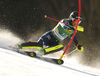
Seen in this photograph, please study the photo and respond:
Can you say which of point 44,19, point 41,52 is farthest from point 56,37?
point 44,19

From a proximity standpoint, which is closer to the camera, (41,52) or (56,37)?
(41,52)

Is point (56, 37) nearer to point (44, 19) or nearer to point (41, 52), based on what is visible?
point (41, 52)

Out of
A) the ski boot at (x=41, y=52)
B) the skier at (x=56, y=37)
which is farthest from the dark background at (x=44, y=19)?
the ski boot at (x=41, y=52)

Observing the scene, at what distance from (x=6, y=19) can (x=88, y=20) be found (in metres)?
3.30

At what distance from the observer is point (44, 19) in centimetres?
743

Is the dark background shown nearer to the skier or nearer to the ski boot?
the skier

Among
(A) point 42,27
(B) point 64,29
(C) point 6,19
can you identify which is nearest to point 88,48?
(A) point 42,27

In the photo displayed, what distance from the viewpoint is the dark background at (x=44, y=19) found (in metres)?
7.23

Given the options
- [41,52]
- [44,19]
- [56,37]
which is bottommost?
[41,52]

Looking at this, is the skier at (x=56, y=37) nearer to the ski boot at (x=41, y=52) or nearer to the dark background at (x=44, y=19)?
the ski boot at (x=41, y=52)

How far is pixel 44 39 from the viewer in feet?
12.9

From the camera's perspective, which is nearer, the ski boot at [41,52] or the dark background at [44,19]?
the ski boot at [41,52]

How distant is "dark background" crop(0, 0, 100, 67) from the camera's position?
7234mm

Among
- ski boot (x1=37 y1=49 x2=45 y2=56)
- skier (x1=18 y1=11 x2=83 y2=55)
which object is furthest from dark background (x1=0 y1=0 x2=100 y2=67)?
ski boot (x1=37 y1=49 x2=45 y2=56)
